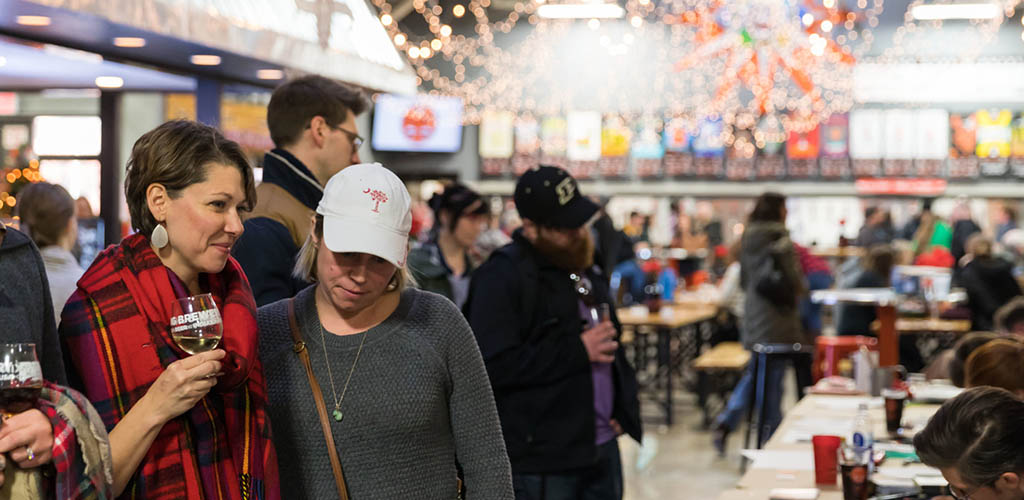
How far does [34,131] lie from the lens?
10.4 metres

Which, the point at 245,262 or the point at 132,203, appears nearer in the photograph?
the point at 132,203

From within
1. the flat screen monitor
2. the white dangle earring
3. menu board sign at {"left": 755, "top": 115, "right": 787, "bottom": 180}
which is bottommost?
the white dangle earring

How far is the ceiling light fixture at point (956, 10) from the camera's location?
55.9 ft

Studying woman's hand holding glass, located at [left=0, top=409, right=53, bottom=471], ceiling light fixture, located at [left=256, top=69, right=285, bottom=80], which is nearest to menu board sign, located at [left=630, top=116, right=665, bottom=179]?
ceiling light fixture, located at [left=256, top=69, right=285, bottom=80]

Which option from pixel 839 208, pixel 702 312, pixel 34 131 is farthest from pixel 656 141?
pixel 34 131

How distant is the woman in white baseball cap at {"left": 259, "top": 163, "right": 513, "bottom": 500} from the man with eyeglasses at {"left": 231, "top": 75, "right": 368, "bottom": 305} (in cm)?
70

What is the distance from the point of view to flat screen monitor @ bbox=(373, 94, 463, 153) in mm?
18891

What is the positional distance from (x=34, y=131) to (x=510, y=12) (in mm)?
9976

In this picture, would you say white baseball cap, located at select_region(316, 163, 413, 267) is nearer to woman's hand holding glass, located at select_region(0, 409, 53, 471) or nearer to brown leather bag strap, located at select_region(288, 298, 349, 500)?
brown leather bag strap, located at select_region(288, 298, 349, 500)

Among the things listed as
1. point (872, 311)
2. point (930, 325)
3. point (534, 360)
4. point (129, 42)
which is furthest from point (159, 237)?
point (930, 325)

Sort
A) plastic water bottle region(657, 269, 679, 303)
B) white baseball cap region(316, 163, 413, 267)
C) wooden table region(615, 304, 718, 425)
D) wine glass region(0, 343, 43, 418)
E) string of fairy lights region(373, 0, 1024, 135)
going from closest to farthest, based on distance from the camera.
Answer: wine glass region(0, 343, 43, 418)
white baseball cap region(316, 163, 413, 267)
wooden table region(615, 304, 718, 425)
plastic water bottle region(657, 269, 679, 303)
string of fairy lights region(373, 0, 1024, 135)

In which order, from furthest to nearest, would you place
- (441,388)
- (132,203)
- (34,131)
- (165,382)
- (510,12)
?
1. (510,12)
2. (34,131)
3. (441,388)
4. (132,203)
5. (165,382)

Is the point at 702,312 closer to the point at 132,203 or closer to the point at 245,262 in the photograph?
the point at 245,262

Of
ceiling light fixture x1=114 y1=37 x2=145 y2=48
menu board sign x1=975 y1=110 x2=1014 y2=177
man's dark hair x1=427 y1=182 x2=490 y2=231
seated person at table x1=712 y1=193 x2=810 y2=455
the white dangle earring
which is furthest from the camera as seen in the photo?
menu board sign x1=975 y1=110 x2=1014 y2=177
